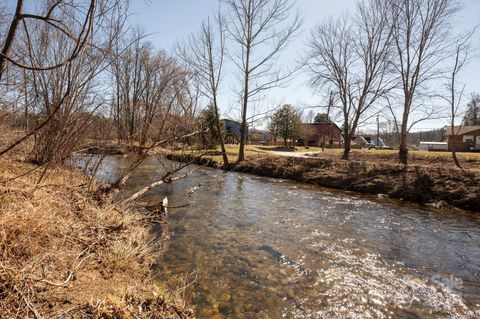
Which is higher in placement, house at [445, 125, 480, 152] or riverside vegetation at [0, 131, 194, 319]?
house at [445, 125, 480, 152]

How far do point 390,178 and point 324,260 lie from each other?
9.40 metres

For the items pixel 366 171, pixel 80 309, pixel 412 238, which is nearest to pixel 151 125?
pixel 80 309

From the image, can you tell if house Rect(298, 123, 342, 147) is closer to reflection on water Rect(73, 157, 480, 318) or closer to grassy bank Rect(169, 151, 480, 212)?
grassy bank Rect(169, 151, 480, 212)

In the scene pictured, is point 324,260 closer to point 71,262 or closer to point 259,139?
point 71,262

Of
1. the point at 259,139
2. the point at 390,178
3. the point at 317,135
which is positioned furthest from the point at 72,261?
the point at 259,139

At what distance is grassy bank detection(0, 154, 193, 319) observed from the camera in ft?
9.63

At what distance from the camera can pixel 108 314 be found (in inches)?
114

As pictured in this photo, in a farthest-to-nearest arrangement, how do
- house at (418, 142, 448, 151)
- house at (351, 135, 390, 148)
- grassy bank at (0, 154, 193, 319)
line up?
house at (351, 135, 390, 148), house at (418, 142, 448, 151), grassy bank at (0, 154, 193, 319)

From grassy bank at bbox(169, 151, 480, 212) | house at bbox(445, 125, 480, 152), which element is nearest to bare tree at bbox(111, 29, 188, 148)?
grassy bank at bbox(169, 151, 480, 212)

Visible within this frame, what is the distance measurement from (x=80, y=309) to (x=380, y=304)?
3.87m

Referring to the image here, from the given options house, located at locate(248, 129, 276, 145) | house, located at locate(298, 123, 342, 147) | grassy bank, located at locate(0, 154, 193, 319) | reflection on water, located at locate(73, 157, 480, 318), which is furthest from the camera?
house, located at locate(248, 129, 276, 145)

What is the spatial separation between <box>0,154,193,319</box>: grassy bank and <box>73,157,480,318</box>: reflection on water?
700 millimetres

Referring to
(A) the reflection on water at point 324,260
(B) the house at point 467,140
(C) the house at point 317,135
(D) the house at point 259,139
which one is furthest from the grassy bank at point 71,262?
(C) the house at point 317,135

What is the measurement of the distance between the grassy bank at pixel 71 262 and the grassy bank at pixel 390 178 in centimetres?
354
